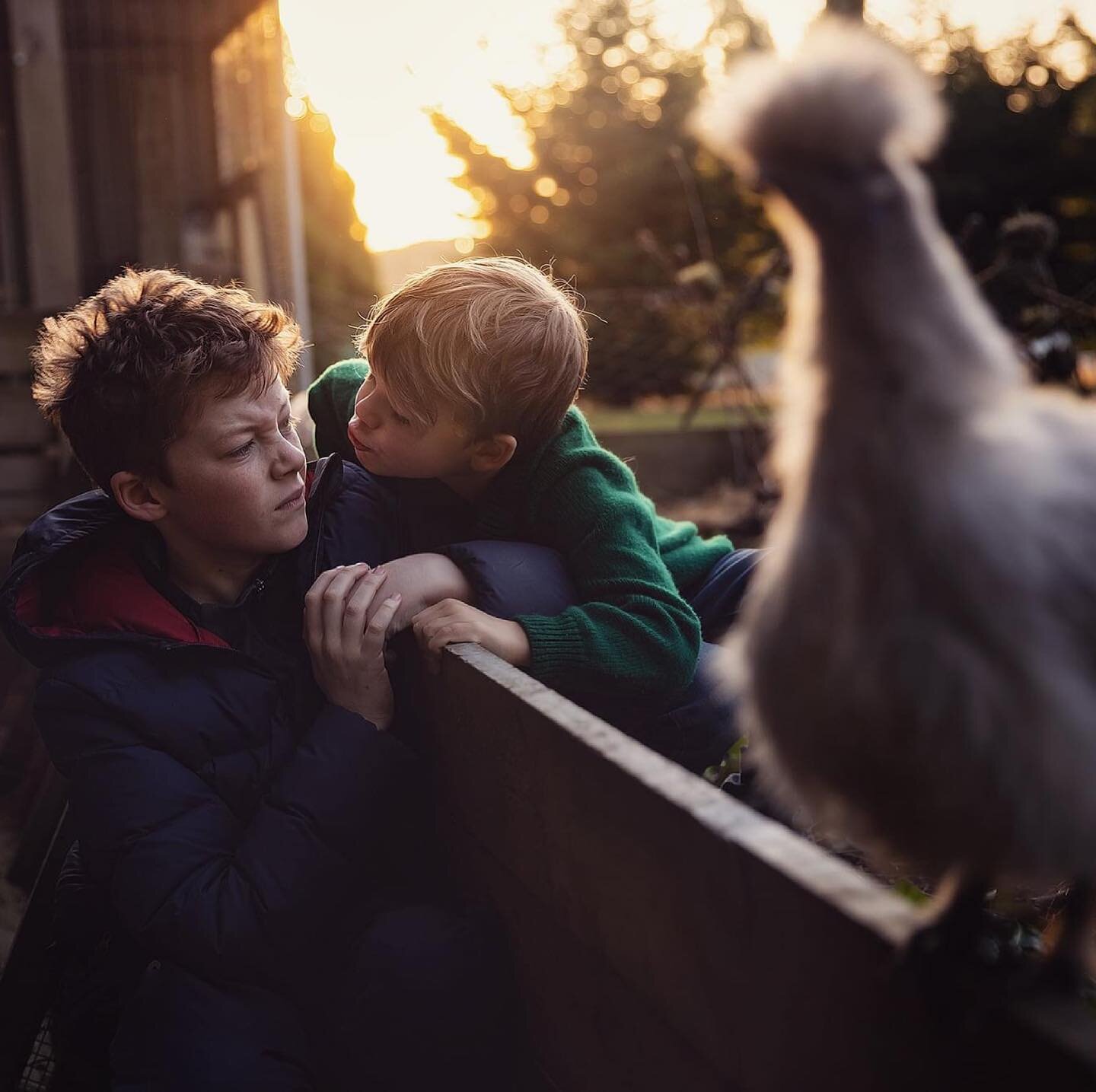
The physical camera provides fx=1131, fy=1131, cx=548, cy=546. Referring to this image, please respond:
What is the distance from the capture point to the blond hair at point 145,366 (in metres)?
1.89

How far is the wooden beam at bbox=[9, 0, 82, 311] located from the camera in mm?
4875

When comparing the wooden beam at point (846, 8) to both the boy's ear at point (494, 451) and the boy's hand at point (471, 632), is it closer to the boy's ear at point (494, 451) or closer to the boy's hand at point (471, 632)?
the boy's ear at point (494, 451)

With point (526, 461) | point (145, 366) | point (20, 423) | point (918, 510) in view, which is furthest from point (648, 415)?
point (918, 510)

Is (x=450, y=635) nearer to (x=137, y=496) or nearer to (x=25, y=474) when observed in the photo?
(x=137, y=496)

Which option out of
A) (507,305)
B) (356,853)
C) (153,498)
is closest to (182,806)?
(356,853)

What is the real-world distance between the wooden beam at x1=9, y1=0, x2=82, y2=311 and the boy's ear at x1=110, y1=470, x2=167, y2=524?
345 centimetres

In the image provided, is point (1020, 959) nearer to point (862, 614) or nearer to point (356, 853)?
point (862, 614)

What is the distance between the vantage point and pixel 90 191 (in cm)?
620

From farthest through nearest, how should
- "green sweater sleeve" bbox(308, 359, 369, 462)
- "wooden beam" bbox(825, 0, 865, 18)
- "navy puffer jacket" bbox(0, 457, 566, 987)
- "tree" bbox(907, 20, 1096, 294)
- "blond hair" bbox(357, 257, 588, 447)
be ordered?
"tree" bbox(907, 20, 1096, 294)
"green sweater sleeve" bbox(308, 359, 369, 462)
"wooden beam" bbox(825, 0, 865, 18)
"blond hair" bbox(357, 257, 588, 447)
"navy puffer jacket" bbox(0, 457, 566, 987)

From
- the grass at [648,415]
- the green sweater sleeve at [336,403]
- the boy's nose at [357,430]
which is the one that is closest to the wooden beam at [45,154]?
the green sweater sleeve at [336,403]

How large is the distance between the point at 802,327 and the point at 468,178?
67.1 feet

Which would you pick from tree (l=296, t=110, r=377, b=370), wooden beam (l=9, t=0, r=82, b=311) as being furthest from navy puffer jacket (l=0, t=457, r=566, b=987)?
tree (l=296, t=110, r=377, b=370)

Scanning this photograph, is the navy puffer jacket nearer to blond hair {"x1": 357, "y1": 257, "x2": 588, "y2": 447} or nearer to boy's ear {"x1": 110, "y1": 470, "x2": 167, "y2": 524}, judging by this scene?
boy's ear {"x1": 110, "y1": 470, "x2": 167, "y2": 524}

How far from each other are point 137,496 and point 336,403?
0.62 metres
